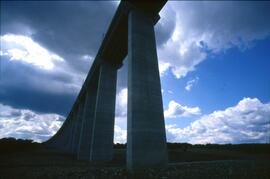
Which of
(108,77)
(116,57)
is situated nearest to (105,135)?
(108,77)

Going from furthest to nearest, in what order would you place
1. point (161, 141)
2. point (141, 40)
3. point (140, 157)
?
point (141, 40) < point (161, 141) < point (140, 157)

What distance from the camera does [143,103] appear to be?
45.0 ft

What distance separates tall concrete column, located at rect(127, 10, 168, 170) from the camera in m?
12.7

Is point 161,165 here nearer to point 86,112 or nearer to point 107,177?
point 107,177

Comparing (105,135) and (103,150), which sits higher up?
(105,135)

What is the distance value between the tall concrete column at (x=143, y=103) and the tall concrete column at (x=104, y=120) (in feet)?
34.9

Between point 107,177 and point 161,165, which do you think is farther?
point 161,165

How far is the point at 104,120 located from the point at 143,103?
11.4 m

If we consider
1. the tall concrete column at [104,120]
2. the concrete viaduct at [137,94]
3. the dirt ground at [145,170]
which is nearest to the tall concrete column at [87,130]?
the tall concrete column at [104,120]

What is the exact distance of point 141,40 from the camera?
50.3 feet

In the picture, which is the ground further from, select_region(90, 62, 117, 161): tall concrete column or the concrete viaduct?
select_region(90, 62, 117, 161): tall concrete column

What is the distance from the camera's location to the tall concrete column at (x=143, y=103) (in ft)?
41.7

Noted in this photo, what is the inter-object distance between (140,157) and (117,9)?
13.9 m

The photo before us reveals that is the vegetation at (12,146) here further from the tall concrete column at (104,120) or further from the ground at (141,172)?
the tall concrete column at (104,120)
